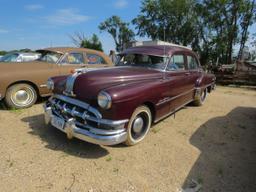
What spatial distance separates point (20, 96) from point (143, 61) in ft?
11.0

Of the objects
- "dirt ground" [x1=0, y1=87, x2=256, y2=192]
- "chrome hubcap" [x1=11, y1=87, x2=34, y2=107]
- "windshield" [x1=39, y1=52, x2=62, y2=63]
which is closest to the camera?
"dirt ground" [x1=0, y1=87, x2=256, y2=192]

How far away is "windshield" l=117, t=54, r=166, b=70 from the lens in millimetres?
4232

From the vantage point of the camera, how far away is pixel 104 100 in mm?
2881

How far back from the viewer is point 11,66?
5.28m

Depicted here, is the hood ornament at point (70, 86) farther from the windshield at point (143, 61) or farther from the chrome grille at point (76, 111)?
the windshield at point (143, 61)

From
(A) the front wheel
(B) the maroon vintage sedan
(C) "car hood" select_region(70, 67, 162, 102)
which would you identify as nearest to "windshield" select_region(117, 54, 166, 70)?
(B) the maroon vintage sedan

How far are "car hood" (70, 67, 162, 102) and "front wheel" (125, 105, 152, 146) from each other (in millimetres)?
562

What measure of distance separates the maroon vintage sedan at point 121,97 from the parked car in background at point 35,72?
111 centimetres

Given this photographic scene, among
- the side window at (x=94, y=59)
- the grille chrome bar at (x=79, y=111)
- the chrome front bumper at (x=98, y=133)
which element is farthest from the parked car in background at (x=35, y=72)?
the chrome front bumper at (x=98, y=133)

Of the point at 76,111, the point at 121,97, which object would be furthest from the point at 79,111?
the point at 121,97

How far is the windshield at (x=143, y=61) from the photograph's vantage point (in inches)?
167

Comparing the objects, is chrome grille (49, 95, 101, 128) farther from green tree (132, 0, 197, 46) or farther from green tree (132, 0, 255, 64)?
green tree (132, 0, 197, 46)

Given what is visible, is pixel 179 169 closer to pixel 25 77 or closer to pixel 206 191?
pixel 206 191

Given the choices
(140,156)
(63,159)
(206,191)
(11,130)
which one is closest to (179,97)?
(140,156)
